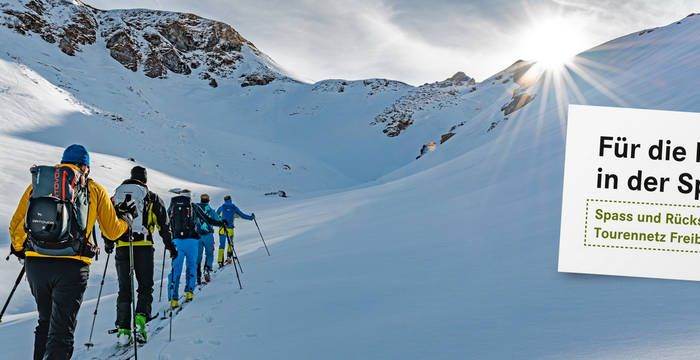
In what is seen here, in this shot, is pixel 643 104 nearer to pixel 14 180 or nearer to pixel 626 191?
pixel 626 191

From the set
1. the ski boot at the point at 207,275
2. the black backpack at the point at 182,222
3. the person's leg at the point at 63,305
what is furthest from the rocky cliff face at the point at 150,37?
the person's leg at the point at 63,305

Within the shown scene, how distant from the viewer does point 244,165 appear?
33.7 metres

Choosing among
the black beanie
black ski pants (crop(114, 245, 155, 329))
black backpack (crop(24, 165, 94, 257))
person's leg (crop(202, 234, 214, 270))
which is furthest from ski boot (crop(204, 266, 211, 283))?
black backpack (crop(24, 165, 94, 257))

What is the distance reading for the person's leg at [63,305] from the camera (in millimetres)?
3309

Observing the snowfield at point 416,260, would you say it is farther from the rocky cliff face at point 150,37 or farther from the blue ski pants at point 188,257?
the rocky cliff face at point 150,37

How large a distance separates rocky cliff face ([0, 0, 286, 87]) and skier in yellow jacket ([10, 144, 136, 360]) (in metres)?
51.2

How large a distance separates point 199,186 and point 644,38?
103 feet

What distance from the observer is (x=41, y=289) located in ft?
11.0

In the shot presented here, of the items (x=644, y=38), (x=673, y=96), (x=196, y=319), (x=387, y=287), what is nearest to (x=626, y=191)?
(x=387, y=287)

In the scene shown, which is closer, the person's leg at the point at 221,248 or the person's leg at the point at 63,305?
the person's leg at the point at 63,305

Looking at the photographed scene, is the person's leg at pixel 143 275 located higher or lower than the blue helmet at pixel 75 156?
lower

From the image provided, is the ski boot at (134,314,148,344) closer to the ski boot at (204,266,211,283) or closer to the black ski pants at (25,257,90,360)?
the black ski pants at (25,257,90,360)

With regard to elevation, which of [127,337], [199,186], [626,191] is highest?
[199,186]

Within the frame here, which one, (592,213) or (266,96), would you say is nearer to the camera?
(592,213)
